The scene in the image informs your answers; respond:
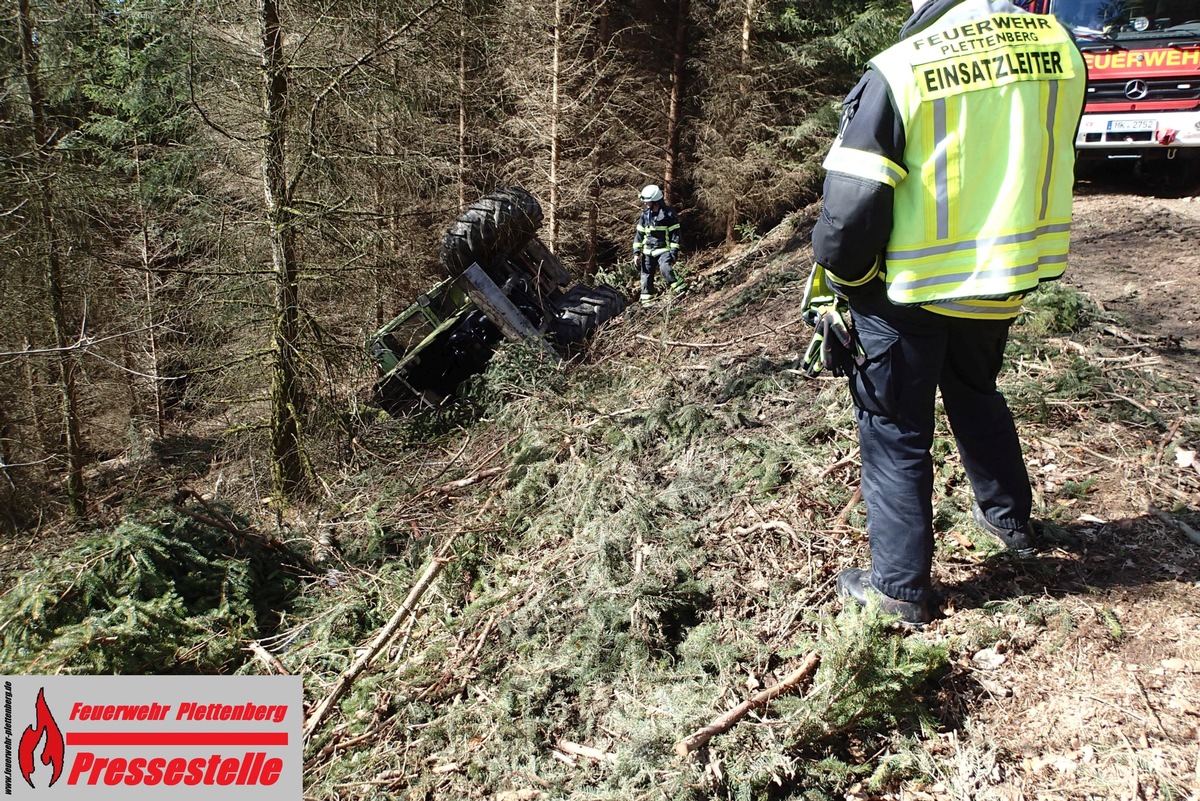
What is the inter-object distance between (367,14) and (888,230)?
6339 mm

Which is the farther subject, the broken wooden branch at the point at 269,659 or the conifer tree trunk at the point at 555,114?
the conifer tree trunk at the point at 555,114

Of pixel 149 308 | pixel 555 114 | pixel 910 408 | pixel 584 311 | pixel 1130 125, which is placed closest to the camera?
pixel 910 408

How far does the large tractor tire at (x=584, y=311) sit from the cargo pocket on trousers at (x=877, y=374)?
5.80m

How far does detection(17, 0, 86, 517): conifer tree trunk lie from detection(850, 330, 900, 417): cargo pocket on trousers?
28.1ft

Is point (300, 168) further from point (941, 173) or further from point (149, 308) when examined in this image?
point (941, 173)

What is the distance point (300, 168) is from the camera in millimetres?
7191

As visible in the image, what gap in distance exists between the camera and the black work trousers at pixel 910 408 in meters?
A: 2.57

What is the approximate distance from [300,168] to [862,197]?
244 inches

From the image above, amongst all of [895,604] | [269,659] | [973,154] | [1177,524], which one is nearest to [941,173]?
[973,154]

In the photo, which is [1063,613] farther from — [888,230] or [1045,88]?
[1045,88]

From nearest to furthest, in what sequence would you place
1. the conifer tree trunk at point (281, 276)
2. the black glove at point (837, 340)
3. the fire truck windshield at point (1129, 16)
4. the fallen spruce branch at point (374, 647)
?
1. the black glove at point (837, 340)
2. the fallen spruce branch at point (374, 647)
3. the conifer tree trunk at point (281, 276)
4. the fire truck windshield at point (1129, 16)

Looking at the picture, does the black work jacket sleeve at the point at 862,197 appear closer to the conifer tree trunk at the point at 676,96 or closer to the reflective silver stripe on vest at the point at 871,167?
the reflective silver stripe on vest at the point at 871,167

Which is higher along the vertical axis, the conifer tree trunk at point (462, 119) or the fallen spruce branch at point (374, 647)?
the conifer tree trunk at point (462, 119)

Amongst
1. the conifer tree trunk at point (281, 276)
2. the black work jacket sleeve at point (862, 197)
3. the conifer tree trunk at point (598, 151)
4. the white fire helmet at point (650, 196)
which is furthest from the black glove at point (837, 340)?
the conifer tree trunk at point (598, 151)
